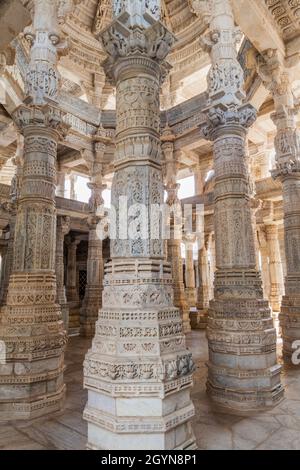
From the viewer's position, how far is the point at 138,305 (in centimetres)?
300

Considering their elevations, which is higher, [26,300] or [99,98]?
[99,98]

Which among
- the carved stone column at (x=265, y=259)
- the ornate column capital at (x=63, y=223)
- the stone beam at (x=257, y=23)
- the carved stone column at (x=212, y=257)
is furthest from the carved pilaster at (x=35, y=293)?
the carved stone column at (x=265, y=259)

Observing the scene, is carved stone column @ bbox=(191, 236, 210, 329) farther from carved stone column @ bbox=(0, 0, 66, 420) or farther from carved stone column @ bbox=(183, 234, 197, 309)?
carved stone column @ bbox=(0, 0, 66, 420)

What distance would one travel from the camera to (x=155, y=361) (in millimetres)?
2789

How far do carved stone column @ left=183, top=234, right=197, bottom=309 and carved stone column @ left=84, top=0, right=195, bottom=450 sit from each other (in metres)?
11.2

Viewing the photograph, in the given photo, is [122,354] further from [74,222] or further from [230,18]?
[74,222]

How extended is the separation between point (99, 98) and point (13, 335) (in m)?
11.1

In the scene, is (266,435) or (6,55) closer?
(266,435)

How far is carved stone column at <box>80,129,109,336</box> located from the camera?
1092 cm

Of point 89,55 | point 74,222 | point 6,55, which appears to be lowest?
point 74,222

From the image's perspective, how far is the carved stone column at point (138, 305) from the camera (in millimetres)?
2729

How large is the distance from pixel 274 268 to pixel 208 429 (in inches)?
A: 560

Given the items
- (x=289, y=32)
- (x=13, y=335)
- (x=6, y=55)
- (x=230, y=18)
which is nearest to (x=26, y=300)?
(x=13, y=335)
